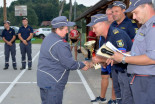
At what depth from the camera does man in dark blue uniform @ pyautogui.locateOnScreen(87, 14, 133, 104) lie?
3.61 meters

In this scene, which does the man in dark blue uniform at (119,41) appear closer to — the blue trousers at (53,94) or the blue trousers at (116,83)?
the blue trousers at (116,83)

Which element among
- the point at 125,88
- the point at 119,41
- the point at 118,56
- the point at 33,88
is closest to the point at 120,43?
Answer: the point at 119,41

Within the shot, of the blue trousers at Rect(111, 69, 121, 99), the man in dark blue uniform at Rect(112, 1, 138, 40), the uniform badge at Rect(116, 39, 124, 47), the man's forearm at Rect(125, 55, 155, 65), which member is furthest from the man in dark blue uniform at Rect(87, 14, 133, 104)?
the man's forearm at Rect(125, 55, 155, 65)

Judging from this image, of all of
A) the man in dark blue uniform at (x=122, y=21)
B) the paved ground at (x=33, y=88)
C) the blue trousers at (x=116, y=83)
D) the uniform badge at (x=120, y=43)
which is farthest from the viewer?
the paved ground at (x=33, y=88)

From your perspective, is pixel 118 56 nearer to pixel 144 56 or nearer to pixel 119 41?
pixel 144 56

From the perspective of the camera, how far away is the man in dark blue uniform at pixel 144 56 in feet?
8.19

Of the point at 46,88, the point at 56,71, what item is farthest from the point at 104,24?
the point at 46,88

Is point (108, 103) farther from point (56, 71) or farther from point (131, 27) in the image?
point (56, 71)

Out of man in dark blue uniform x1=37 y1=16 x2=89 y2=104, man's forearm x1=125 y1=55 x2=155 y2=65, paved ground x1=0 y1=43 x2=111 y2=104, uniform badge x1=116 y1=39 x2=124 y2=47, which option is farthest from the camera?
paved ground x1=0 y1=43 x2=111 y2=104

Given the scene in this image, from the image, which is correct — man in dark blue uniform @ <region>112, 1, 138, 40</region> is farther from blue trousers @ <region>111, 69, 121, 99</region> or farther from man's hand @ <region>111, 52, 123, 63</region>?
man's hand @ <region>111, 52, 123, 63</region>

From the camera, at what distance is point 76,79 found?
8.45 metres

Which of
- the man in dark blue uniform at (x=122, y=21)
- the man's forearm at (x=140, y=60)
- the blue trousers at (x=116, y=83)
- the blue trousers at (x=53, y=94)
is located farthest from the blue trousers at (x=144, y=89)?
the man in dark blue uniform at (x=122, y=21)

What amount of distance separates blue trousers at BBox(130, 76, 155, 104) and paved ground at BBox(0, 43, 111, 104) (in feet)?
10.4

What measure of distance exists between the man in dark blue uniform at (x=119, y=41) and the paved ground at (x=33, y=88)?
2.15 metres
